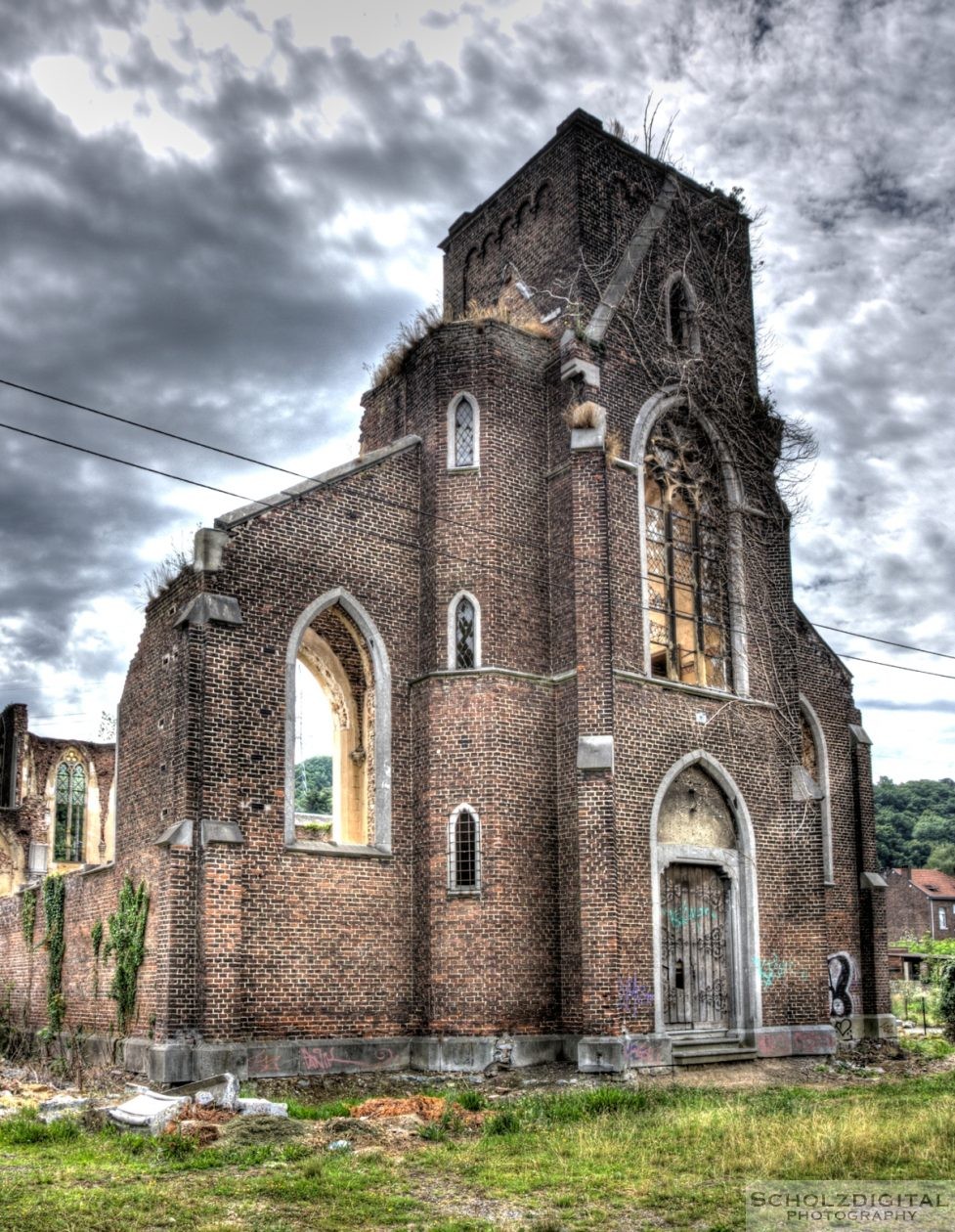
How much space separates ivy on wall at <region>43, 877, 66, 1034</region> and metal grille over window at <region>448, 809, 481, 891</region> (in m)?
6.78

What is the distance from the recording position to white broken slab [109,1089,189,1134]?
37.9ft

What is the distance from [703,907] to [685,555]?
5839mm

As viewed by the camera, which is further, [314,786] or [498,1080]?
[314,786]

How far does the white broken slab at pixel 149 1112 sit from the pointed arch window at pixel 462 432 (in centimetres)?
1028

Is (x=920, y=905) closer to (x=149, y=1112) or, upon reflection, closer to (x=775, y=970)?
(x=775, y=970)

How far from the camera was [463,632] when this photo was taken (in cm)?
1834

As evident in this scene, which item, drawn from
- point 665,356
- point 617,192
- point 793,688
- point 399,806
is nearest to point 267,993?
point 399,806

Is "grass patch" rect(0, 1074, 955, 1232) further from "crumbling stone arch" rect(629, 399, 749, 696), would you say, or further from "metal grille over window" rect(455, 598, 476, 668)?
"crumbling stone arch" rect(629, 399, 749, 696)

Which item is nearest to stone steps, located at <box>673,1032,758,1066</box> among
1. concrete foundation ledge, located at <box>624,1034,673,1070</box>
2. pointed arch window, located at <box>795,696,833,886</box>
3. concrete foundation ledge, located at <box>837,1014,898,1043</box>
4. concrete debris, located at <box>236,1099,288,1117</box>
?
concrete foundation ledge, located at <box>624,1034,673,1070</box>

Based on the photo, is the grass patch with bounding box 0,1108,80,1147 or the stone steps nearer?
the grass patch with bounding box 0,1108,80,1147

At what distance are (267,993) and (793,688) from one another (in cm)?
1051

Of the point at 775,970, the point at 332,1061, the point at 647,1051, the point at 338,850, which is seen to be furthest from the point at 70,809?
the point at 647,1051

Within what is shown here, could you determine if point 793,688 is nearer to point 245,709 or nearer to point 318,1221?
point 245,709

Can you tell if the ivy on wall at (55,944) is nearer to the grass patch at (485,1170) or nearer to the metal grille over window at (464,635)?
the grass patch at (485,1170)
